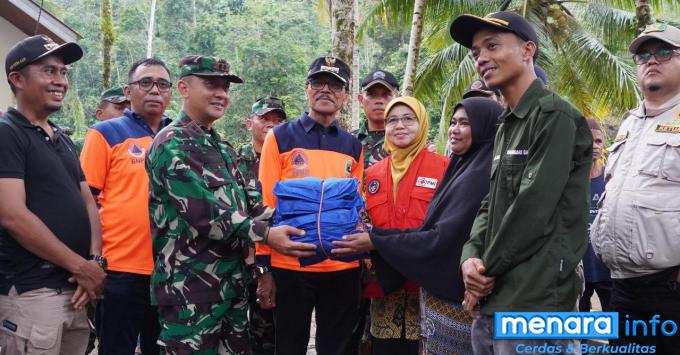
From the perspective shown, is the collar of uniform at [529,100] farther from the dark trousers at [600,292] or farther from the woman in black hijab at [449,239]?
the dark trousers at [600,292]

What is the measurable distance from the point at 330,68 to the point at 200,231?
1476mm

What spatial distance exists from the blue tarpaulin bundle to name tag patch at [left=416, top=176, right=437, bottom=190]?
1.72ft

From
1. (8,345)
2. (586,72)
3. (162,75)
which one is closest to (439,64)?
(586,72)

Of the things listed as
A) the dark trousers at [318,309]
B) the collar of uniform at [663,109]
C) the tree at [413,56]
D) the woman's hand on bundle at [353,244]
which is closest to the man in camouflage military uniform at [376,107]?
the dark trousers at [318,309]

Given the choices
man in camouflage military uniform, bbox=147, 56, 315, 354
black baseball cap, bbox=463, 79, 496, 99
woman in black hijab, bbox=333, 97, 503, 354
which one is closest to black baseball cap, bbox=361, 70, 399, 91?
black baseball cap, bbox=463, 79, 496, 99

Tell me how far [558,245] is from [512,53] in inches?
36.4

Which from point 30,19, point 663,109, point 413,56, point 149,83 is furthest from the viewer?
point 30,19

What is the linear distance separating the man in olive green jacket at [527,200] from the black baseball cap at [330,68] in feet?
4.43

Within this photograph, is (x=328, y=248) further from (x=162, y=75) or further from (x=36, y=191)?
(x=162, y=75)

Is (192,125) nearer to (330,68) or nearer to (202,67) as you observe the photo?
(202,67)

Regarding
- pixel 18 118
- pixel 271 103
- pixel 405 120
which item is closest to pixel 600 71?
pixel 271 103

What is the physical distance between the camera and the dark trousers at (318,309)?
3.63 m

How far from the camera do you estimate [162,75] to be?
14.4 feet

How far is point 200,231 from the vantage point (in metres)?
3.15
